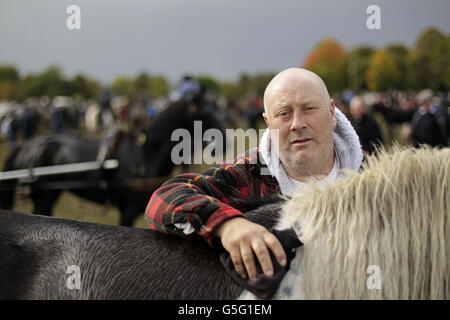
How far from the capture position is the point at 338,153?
176cm

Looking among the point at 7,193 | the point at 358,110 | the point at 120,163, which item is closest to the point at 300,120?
the point at 120,163

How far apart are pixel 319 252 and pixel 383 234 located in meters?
0.21

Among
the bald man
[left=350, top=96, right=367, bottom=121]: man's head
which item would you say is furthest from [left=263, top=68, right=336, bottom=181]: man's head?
[left=350, top=96, right=367, bottom=121]: man's head

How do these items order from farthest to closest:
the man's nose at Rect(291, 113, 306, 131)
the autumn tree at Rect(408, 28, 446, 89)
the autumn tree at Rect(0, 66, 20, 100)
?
the autumn tree at Rect(0, 66, 20, 100) < the autumn tree at Rect(408, 28, 446, 89) < the man's nose at Rect(291, 113, 306, 131)

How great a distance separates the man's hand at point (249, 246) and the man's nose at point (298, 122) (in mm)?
529

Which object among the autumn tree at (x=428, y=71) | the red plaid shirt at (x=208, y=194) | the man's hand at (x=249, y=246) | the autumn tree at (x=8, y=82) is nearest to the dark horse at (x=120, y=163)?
the red plaid shirt at (x=208, y=194)

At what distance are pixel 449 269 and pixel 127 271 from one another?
1041 mm

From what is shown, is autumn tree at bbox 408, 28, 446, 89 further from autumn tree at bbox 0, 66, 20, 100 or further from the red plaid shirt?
autumn tree at bbox 0, 66, 20, 100

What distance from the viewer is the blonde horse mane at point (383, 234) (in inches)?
43.4

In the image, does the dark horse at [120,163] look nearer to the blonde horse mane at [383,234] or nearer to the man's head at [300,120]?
the man's head at [300,120]

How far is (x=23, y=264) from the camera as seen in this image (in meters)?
1.48

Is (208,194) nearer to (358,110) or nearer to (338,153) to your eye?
(338,153)

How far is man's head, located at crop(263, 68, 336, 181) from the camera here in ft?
5.02
